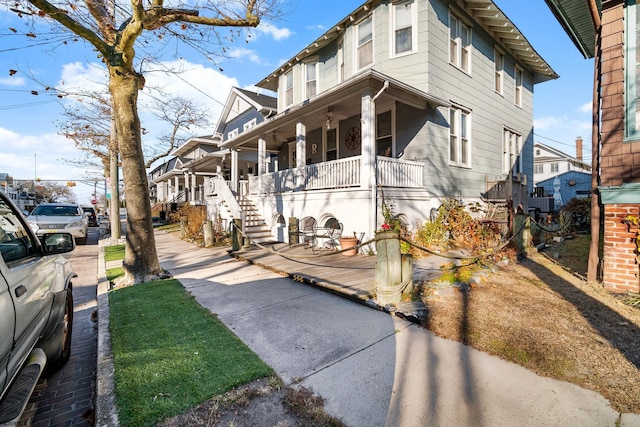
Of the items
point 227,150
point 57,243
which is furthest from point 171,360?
point 227,150

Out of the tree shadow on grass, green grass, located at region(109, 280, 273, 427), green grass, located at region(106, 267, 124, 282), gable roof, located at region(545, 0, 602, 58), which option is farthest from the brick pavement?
gable roof, located at region(545, 0, 602, 58)

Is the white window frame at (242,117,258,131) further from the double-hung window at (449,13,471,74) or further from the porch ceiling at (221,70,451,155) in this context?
the double-hung window at (449,13,471,74)

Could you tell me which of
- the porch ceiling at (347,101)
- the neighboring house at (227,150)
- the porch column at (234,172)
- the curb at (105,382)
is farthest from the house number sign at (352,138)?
the curb at (105,382)

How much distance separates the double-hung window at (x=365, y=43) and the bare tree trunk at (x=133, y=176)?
778 cm

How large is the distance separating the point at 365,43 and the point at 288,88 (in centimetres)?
548

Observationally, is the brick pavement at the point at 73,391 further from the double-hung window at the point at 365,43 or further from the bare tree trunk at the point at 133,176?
the double-hung window at the point at 365,43

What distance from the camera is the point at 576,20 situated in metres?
6.86

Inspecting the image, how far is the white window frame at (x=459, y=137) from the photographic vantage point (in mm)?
11078

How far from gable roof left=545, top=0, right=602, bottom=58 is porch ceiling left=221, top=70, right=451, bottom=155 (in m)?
3.25

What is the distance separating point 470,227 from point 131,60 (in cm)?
915

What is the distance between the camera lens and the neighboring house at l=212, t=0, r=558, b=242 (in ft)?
29.3

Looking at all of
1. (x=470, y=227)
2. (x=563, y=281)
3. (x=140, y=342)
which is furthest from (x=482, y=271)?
(x=140, y=342)

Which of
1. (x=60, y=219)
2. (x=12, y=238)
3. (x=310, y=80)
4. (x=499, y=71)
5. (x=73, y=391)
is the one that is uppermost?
(x=310, y=80)

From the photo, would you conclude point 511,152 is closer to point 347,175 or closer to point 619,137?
point 347,175
